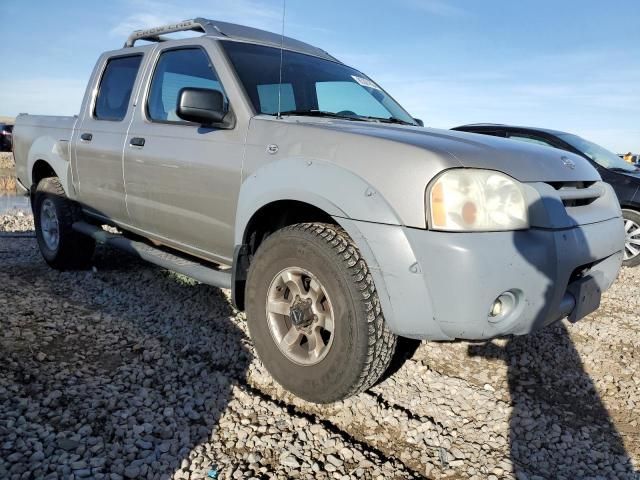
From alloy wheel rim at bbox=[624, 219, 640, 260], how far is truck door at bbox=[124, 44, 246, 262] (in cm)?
546

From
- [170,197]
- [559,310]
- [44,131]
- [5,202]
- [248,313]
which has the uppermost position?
[44,131]

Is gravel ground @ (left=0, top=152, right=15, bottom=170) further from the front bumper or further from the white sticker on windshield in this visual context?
the front bumper

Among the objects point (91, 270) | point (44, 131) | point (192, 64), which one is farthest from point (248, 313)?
point (44, 131)

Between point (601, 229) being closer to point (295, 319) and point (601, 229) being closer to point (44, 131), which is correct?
point (295, 319)

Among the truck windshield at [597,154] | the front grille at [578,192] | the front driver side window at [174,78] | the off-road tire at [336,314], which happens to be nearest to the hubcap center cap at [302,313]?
the off-road tire at [336,314]

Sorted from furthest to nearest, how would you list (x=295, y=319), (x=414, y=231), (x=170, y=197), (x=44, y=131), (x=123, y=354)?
(x=44, y=131) < (x=170, y=197) < (x=123, y=354) < (x=295, y=319) < (x=414, y=231)

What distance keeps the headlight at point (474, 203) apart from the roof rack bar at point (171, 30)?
2.24 m

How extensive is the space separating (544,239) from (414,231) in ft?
1.92

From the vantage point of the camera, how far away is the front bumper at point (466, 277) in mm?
2041

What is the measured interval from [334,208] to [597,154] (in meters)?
5.64

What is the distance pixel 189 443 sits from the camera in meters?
2.20

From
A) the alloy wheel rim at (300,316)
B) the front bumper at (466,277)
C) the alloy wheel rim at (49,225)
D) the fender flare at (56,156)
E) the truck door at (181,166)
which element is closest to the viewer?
the front bumper at (466,277)

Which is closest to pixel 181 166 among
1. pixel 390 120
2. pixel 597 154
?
pixel 390 120

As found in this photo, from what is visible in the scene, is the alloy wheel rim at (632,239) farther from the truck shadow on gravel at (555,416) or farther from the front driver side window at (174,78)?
the front driver side window at (174,78)
